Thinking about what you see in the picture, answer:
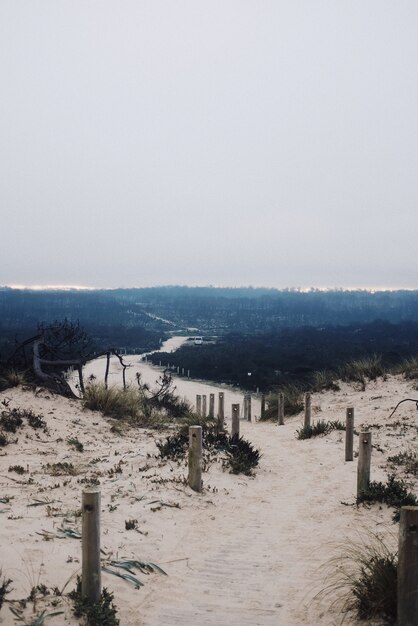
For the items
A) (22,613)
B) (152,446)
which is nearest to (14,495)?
(22,613)

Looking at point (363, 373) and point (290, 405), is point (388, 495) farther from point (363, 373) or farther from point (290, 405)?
point (363, 373)

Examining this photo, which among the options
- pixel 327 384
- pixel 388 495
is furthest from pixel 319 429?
pixel 327 384

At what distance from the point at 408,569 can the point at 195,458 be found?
14.1 ft

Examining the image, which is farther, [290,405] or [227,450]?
[290,405]

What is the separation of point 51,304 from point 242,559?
147 meters

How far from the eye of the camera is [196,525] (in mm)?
6266

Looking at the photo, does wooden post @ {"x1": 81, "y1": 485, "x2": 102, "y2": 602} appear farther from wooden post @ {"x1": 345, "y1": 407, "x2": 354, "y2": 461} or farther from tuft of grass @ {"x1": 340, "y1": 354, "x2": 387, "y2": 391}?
tuft of grass @ {"x1": 340, "y1": 354, "x2": 387, "y2": 391}

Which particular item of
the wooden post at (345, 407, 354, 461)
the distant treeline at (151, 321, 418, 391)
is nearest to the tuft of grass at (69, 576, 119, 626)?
the wooden post at (345, 407, 354, 461)

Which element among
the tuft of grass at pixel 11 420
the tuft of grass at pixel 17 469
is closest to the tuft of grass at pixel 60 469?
the tuft of grass at pixel 17 469

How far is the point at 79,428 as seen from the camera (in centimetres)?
1204

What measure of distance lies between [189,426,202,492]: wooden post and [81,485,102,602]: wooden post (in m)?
3.54

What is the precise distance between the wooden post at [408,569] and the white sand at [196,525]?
72cm

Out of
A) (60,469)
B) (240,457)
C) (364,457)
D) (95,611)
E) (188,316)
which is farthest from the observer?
(188,316)

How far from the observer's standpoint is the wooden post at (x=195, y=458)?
7266 millimetres
